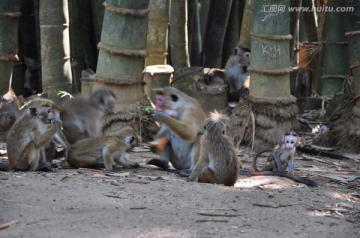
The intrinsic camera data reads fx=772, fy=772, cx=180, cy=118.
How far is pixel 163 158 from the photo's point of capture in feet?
29.6

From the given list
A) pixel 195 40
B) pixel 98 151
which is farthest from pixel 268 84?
pixel 195 40

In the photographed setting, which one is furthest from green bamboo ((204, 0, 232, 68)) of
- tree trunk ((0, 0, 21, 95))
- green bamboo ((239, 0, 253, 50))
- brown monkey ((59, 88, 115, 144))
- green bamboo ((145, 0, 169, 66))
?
brown monkey ((59, 88, 115, 144))

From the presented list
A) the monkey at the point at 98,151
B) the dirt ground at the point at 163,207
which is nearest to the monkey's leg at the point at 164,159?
the monkey at the point at 98,151

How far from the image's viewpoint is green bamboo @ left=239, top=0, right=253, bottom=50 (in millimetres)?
12531

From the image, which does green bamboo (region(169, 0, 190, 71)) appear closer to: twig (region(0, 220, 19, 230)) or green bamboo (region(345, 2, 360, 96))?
green bamboo (region(345, 2, 360, 96))

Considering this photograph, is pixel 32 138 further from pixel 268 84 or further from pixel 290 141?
pixel 268 84

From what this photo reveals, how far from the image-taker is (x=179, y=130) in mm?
8688

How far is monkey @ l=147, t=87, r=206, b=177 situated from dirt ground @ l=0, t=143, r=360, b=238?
52 cm

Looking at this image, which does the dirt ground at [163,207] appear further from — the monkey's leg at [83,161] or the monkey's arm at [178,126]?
the monkey's arm at [178,126]

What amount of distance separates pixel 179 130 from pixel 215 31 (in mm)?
5782

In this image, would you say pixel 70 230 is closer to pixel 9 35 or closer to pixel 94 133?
pixel 94 133

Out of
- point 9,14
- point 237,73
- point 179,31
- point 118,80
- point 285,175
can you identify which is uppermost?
point 9,14

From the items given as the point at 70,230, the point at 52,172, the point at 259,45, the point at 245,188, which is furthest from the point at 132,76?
the point at 70,230

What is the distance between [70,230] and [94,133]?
3.66m
